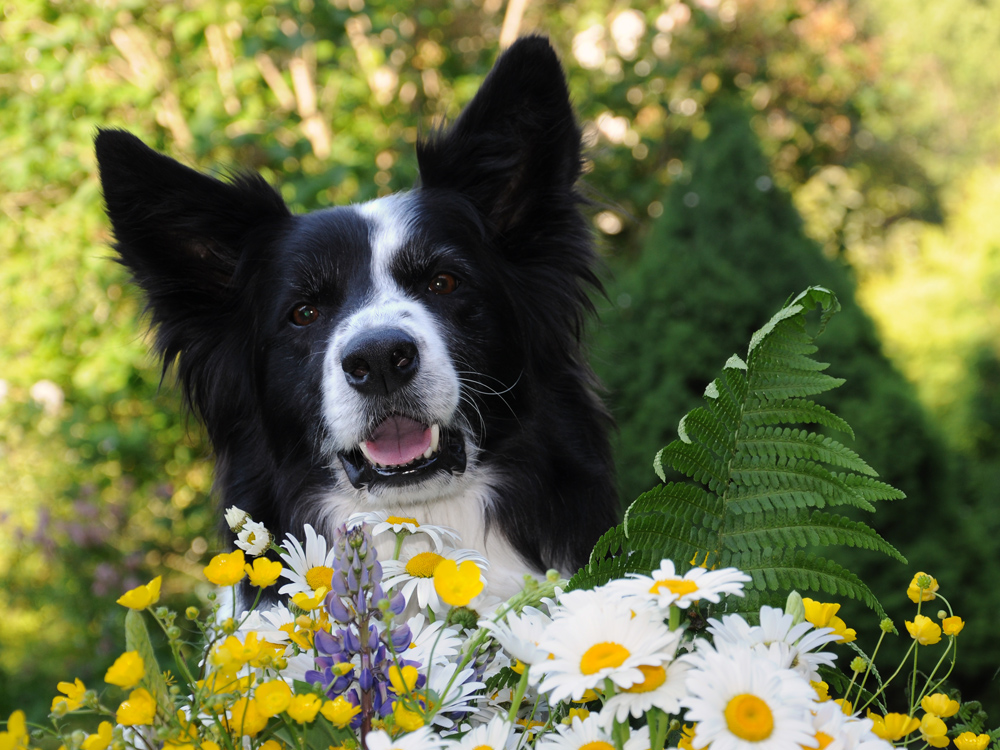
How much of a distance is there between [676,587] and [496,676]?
0.33 metres

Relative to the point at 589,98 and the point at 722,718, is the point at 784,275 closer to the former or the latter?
the point at 589,98

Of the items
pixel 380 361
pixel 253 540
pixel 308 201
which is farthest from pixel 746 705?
pixel 308 201

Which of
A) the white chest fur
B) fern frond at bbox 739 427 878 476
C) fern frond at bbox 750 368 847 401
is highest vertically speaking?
fern frond at bbox 750 368 847 401

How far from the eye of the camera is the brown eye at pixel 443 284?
109 inches

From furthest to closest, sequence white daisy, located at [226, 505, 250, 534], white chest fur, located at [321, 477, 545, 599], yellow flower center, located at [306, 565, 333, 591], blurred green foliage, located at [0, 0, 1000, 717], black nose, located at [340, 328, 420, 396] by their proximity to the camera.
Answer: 1. blurred green foliage, located at [0, 0, 1000, 717]
2. white chest fur, located at [321, 477, 545, 599]
3. black nose, located at [340, 328, 420, 396]
4. white daisy, located at [226, 505, 250, 534]
5. yellow flower center, located at [306, 565, 333, 591]

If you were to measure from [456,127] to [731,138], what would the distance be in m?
2.25

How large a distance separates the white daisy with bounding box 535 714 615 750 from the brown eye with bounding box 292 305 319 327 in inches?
83.0

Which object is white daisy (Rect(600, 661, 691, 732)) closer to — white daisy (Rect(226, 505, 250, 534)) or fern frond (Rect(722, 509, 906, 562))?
fern frond (Rect(722, 509, 906, 562))

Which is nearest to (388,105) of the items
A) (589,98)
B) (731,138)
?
(589,98)

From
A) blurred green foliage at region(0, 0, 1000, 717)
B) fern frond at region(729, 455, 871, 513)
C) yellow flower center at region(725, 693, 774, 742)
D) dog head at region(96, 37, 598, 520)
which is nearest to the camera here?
yellow flower center at region(725, 693, 774, 742)

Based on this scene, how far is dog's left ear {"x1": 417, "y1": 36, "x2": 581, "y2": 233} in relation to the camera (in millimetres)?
2564

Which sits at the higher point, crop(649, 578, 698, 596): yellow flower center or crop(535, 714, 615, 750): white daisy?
crop(649, 578, 698, 596): yellow flower center

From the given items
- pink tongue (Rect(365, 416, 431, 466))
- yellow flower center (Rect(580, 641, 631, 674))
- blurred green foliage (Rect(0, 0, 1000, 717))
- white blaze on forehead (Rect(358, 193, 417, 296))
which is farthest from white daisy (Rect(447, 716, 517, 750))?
blurred green foliage (Rect(0, 0, 1000, 717))

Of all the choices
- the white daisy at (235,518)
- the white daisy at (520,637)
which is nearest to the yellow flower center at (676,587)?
the white daisy at (520,637)
